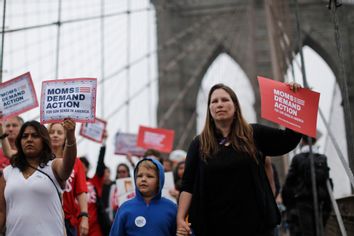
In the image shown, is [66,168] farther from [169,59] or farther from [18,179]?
[169,59]

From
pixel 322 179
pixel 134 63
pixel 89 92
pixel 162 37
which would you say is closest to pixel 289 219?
pixel 322 179

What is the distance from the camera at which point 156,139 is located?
256 inches

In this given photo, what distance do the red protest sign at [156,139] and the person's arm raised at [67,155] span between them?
3.93 metres

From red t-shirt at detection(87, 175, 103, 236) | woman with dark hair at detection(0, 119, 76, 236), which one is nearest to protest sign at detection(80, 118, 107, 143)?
red t-shirt at detection(87, 175, 103, 236)

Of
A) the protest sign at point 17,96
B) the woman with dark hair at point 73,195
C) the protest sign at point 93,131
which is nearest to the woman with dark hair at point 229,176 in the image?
the woman with dark hair at point 73,195

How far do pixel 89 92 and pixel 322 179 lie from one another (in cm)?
210

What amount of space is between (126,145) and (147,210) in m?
3.80

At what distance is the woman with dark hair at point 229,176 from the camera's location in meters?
2.11

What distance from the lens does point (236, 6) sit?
17344mm

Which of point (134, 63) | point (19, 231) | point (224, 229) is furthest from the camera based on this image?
point (134, 63)

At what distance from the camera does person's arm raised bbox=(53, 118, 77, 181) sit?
232 cm

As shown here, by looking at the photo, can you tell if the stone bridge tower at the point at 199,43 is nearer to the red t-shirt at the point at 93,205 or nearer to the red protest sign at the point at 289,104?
the red t-shirt at the point at 93,205

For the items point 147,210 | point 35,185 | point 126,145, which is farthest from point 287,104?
point 126,145

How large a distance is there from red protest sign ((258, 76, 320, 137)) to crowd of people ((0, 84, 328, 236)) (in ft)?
0.17
